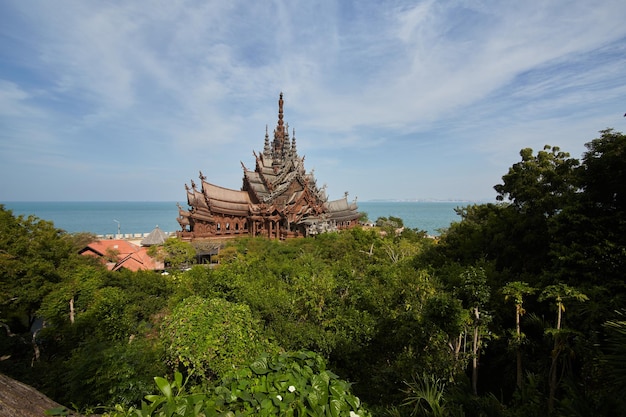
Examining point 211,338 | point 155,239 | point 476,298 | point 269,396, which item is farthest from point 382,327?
point 155,239

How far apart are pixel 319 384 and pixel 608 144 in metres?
12.0

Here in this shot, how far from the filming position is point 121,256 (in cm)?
2525

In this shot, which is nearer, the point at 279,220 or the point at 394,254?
the point at 394,254

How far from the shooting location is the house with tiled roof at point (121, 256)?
23.8 meters

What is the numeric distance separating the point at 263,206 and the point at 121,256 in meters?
13.3

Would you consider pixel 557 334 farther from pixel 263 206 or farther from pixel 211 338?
pixel 263 206

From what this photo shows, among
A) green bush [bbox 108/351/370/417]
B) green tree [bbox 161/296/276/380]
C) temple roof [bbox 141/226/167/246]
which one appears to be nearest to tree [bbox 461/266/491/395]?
green tree [bbox 161/296/276/380]

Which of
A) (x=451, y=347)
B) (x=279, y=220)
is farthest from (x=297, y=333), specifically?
(x=279, y=220)

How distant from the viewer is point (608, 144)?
956cm

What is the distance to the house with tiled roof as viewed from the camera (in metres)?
23.8

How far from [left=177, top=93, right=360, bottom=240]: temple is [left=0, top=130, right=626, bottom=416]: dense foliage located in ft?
45.1

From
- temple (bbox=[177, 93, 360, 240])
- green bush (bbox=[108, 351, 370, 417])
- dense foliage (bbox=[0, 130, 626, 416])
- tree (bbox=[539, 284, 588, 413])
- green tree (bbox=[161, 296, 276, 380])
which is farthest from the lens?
temple (bbox=[177, 93, 360, 240])

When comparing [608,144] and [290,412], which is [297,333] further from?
[608,144]

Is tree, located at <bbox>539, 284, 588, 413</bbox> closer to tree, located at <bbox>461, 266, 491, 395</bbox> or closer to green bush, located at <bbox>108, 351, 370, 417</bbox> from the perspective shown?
tree, located at <bbox>461, 266, 491, 395</bbox>
